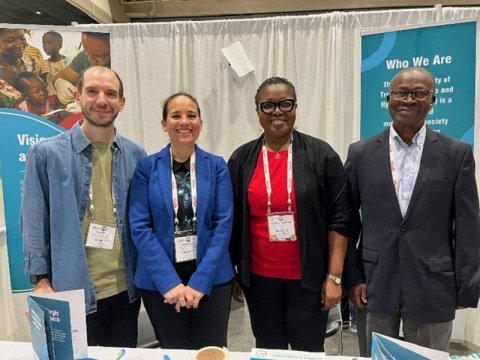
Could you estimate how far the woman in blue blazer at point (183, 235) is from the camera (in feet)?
5.13

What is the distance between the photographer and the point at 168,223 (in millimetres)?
1598

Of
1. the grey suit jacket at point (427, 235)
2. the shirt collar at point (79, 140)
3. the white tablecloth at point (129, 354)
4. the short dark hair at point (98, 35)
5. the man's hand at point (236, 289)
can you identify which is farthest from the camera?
the short dark hair at point (98, 35)

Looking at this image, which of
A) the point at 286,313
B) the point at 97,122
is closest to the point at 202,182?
the point at 97,122

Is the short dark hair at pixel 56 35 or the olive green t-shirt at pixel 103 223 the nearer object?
the olive green t-shirt at pixel 103 223

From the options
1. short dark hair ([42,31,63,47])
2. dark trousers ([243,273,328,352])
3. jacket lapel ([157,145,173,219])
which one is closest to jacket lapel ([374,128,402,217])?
dark trousers ([243,273,328,352])

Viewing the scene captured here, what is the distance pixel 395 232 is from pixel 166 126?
3.29 feet

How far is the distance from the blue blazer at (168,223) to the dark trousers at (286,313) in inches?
7.0

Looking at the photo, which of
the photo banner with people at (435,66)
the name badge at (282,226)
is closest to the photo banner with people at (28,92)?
the name badge at (282,226)

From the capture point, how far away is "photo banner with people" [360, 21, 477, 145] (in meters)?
2.24

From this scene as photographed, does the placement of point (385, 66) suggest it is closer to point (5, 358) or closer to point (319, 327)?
point (319, 327)

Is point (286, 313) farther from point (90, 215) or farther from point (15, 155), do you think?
point (15, 155)

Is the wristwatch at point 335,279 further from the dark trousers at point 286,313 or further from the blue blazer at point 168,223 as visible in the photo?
the blue blazer at point 168,223

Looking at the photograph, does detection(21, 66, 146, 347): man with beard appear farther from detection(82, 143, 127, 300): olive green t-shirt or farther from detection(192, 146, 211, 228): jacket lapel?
detection(192, 146, 211, 228): jacket lapel

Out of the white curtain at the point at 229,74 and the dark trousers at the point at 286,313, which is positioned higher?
the white curtain at the point at 229,74
